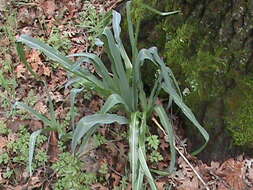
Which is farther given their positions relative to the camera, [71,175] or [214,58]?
[71,175]

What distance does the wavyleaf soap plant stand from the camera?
1.92 metres

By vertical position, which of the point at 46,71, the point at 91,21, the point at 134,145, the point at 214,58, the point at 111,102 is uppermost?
the point at 91,21

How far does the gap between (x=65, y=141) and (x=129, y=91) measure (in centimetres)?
46

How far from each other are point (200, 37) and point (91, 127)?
2.05ft

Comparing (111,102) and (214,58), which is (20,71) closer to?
(111,102)

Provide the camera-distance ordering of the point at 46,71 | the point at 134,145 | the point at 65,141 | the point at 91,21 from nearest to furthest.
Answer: the point at 134,145
the point at 65,141
the point at 46,71
the point at 91,21

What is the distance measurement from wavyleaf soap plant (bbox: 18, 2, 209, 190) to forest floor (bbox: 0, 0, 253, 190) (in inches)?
6.0

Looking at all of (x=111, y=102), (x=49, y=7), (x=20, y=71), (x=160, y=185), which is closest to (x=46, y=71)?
(x=20, y=71)

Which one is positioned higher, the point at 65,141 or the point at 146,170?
the point at 65,141

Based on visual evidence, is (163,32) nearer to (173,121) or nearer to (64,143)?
(173,121)

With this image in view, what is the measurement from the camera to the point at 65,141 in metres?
2.30

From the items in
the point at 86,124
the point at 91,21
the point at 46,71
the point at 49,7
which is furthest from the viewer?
the point at 49,7

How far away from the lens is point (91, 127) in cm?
192

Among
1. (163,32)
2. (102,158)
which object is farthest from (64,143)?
(163,32)
